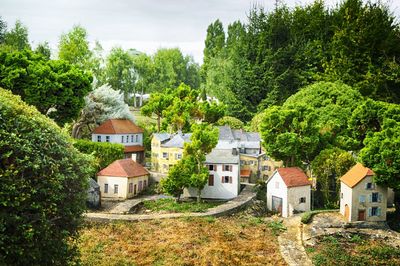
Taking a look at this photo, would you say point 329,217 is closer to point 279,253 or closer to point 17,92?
point 279,253

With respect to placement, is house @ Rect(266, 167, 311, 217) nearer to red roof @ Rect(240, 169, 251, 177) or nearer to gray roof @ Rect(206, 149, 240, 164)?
gray roof @ Rect(206, 149, 240, 164)

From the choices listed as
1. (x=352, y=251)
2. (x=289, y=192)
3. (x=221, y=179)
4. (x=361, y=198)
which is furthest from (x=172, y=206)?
(x=361, y=198)

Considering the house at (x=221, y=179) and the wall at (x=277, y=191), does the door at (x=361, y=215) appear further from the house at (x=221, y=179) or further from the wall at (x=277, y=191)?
the house at (x=221, y=179)

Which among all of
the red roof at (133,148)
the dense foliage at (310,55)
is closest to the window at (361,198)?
the dense foliage at (310,55)

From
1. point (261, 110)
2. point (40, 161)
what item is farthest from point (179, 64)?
point (40, 161)

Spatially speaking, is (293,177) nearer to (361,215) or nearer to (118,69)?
(361,215)
